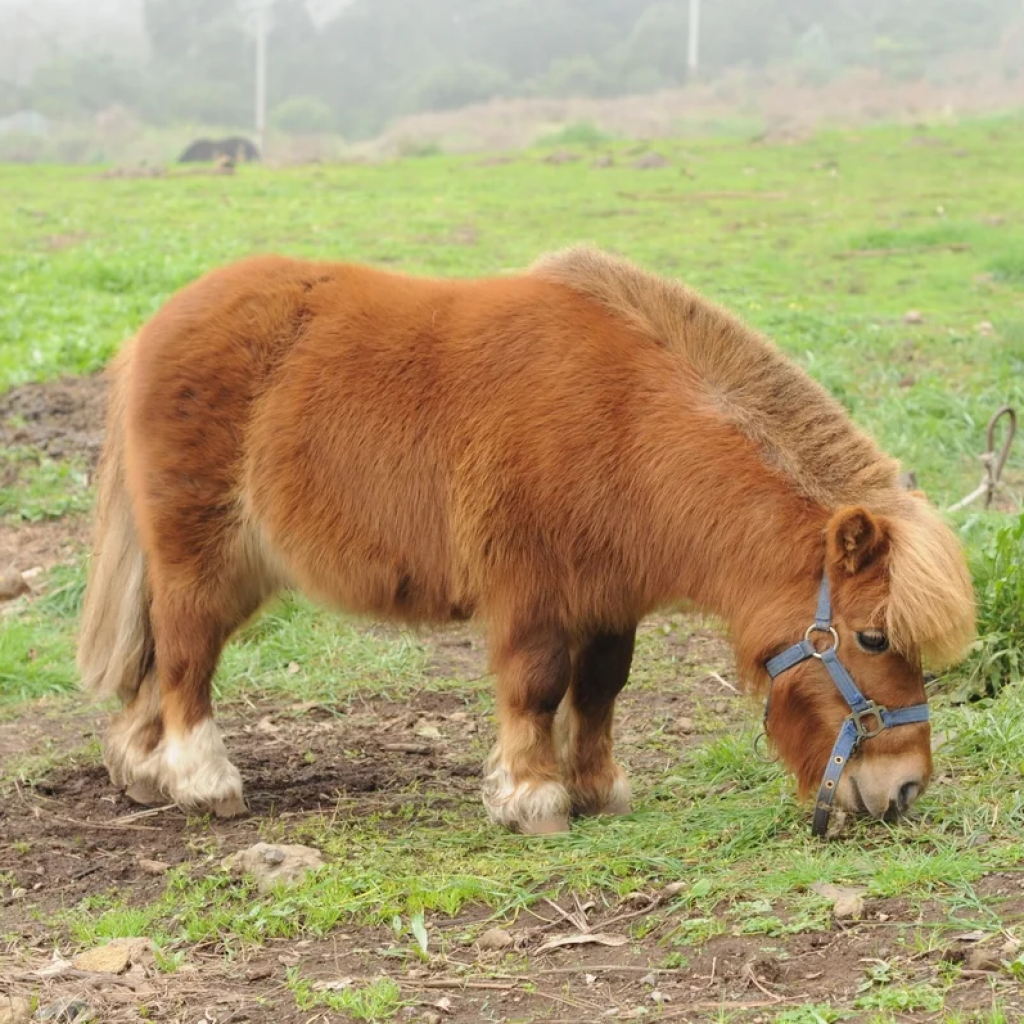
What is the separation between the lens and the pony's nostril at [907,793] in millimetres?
4336

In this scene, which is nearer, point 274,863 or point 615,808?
point 274,863

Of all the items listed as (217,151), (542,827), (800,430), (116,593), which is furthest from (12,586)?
(217,151)

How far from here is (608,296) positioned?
16.2ft

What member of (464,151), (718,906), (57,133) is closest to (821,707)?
(718,906)

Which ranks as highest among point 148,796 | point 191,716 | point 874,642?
point 874,642

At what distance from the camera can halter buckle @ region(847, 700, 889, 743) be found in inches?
170

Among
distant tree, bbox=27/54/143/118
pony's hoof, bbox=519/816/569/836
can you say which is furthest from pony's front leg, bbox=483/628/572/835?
distant tree, bbox=27/54/143/118

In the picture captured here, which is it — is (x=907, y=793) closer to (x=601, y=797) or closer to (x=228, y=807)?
(x=601, y=797)

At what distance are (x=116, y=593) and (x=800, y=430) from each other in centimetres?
273

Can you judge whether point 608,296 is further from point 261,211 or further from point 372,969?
point 261,211

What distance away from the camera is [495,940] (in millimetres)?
3914

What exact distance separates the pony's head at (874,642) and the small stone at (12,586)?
15.1 ft

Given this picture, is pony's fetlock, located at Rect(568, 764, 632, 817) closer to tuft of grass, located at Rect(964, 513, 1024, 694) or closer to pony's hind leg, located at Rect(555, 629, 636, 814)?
pony's hind leg, located at Rect(555, 629, 636, 814)

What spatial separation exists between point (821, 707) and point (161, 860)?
2.25m
